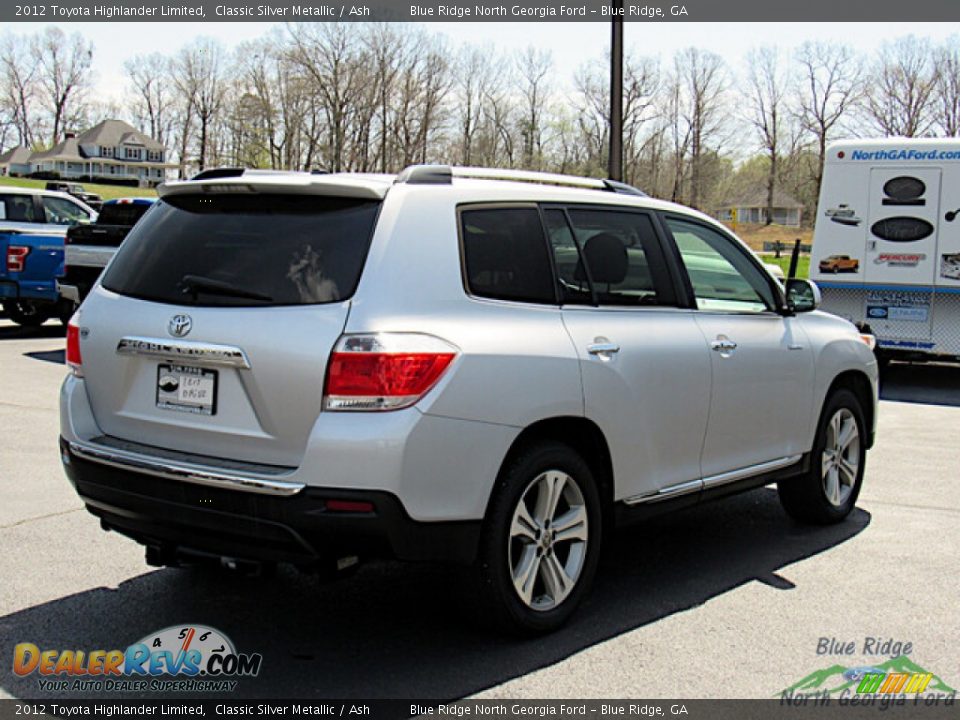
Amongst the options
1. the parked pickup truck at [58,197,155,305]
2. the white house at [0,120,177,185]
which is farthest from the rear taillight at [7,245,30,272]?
the white house at [0,120,177,185]

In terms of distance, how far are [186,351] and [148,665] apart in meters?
1.24

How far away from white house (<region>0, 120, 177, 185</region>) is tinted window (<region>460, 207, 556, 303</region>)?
11383cm

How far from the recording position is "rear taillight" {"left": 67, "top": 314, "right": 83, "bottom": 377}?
442cm

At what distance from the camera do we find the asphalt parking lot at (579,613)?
4055mm

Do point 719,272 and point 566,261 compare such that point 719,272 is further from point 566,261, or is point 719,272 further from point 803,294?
point 566,261

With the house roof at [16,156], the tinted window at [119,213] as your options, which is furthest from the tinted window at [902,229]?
the house roof at [16,156]

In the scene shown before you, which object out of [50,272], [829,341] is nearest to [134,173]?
[50,272]

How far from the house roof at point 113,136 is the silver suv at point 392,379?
119 meters

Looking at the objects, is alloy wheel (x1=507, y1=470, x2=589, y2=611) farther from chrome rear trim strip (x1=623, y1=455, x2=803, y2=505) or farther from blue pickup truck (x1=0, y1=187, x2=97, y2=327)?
blue pickup truck (x1=0, y1=187, x2=97, y2=327)

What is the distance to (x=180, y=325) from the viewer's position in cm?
403

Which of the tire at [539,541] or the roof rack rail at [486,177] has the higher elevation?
the roof rack rail at [486,177]

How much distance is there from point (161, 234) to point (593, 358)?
1884 mm

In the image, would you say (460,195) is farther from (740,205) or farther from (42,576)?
(740,205)

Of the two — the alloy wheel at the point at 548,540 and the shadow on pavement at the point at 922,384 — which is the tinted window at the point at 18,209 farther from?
the alloy wheel at the point at 548,540
